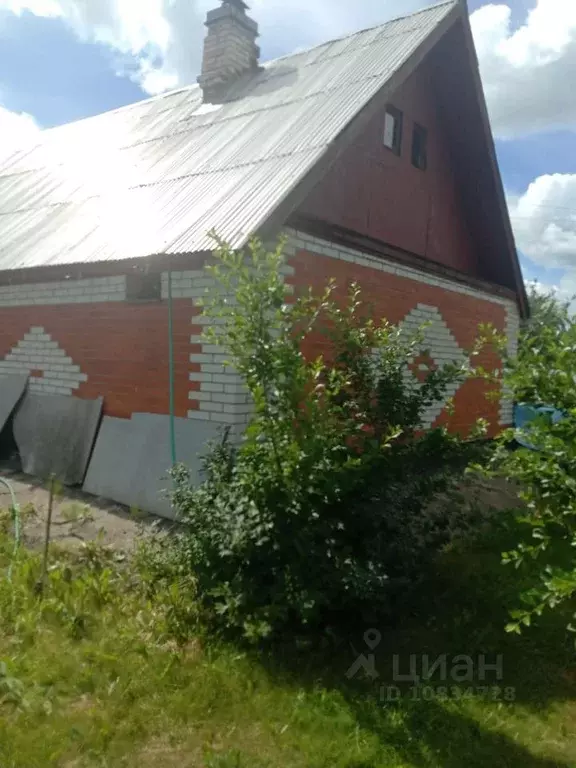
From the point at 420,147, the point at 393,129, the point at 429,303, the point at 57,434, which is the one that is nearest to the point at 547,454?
the point at 429,303

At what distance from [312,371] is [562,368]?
48.7 inches

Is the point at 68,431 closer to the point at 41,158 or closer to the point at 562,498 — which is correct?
the point at 562,498

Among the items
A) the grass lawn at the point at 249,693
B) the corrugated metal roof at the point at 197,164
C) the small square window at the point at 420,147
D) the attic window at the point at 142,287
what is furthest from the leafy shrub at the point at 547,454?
the small square window at the point at 420,147

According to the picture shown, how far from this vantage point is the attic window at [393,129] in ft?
22.5

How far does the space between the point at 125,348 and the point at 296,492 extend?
308 cm

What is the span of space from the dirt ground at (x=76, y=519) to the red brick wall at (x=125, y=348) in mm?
877

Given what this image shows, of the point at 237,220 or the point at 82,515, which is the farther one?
the point at 82,515

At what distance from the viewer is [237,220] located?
481 cm

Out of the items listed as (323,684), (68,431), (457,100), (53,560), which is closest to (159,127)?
(457,100)

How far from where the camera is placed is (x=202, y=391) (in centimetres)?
502

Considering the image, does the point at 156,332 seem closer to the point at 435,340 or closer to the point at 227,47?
the point at 435,340

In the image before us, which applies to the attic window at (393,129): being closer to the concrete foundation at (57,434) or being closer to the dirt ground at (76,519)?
the concrete foundation at (57,434)

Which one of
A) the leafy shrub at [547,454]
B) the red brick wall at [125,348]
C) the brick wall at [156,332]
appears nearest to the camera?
the leafy shrub at [547,454]

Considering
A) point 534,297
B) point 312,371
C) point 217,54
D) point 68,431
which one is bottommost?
point 68,431
